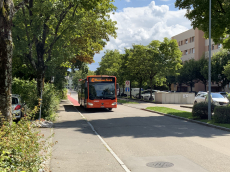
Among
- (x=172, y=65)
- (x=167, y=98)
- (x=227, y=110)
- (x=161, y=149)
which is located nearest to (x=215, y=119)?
(x=227, y=110)

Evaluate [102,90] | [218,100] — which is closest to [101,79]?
[102,90]

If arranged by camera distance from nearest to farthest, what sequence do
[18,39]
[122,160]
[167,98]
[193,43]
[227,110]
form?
[122,160] → [227,110] → [18,39] → [167,98] → [193,43]

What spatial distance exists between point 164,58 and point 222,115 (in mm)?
28261

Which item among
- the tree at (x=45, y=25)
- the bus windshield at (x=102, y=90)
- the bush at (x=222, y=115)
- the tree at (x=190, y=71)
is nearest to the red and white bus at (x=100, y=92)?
the bus windshield at (x=102, y=90)

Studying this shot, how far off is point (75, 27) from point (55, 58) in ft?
11.5

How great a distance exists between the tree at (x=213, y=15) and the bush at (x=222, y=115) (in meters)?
6.19

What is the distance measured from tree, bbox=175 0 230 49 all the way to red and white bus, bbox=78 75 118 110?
26.5ft

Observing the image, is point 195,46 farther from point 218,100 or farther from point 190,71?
point 218,100

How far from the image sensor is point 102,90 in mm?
23109

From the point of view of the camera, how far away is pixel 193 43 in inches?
2618

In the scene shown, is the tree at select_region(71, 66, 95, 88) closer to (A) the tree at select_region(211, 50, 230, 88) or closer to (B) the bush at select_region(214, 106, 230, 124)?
(B) the bush at select_region(214, 106, 230, 124)

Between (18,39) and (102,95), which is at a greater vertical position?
(18,39)

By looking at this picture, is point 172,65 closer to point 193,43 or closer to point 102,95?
point 102,95

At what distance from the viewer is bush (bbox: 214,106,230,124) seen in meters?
14.2
